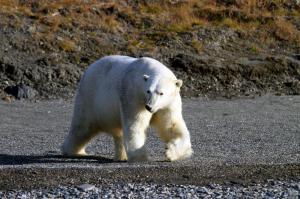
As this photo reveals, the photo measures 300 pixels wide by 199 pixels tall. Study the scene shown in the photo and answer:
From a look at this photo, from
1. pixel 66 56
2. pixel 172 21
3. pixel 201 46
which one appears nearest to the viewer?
pixel 66 56

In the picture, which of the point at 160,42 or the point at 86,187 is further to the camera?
the point at 160,42

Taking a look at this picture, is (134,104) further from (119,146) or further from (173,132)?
(119,146)

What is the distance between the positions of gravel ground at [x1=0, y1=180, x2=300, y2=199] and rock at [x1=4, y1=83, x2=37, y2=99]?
42.8 feet

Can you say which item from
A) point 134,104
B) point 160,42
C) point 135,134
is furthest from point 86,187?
point 160,42

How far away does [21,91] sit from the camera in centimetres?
2236

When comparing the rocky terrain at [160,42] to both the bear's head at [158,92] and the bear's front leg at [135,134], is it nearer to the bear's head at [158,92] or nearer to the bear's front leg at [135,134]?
the bear's front leg at [135,134]

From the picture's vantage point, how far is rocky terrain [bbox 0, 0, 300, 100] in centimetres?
2425

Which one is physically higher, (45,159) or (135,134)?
(135,134)

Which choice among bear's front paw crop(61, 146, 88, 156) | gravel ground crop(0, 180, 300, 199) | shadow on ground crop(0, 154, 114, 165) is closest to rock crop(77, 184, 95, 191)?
gravel ground crop(0, 180, 300, 199)

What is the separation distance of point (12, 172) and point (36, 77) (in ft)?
45.8

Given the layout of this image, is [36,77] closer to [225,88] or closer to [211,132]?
[225,88]

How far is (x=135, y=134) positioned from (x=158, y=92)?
0.63 m

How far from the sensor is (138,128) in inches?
426

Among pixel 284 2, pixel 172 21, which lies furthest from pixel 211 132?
pixel 284 2
